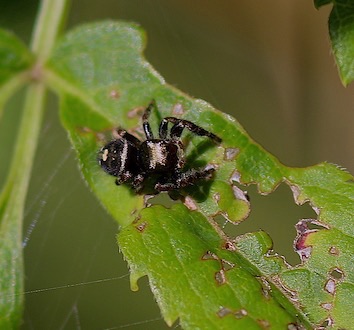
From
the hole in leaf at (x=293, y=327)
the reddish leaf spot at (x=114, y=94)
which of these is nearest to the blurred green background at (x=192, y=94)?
the reddish leaf spot at (x=114, y=94)

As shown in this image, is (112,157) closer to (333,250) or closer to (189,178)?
(189,178)

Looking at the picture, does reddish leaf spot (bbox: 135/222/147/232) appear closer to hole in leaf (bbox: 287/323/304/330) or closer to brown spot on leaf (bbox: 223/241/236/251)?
brown spot on leaf (bbox: 223/241/236/251)

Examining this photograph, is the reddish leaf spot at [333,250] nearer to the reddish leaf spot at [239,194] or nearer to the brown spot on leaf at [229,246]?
the brown spot on leaf at [229,246]

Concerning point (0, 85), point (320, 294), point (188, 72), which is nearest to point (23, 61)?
point (0, 85)

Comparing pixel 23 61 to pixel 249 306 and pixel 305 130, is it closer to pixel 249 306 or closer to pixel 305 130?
pixel 249 306

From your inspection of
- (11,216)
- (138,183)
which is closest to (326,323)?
(138,183)

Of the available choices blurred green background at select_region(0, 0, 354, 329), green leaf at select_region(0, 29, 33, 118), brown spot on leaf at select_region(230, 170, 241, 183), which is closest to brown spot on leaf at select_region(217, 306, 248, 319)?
brown spot on leaf at select_region(230, 170, 241, 183)
